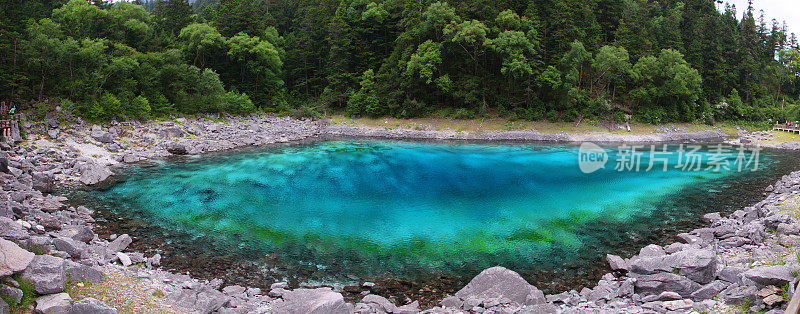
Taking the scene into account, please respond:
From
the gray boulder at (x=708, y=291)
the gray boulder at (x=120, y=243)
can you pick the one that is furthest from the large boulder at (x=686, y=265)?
the gray boulder at (x=120, y=243)

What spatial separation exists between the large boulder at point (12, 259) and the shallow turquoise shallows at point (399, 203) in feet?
17.1

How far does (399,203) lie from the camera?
1628cm

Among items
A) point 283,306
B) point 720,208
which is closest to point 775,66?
point 720,208

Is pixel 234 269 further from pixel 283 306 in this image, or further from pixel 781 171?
pixel 781 171

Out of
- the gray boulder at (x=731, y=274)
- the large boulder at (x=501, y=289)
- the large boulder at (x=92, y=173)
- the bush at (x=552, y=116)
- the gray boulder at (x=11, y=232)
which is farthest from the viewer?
the bush at (x=552, y=116)

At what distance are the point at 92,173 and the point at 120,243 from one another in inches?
369

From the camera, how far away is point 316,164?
79.2 ft

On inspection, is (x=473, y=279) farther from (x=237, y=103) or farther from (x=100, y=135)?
(x=237, y=103)

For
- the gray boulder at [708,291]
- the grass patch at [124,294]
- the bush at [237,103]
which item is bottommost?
the grass patch at [124,294]

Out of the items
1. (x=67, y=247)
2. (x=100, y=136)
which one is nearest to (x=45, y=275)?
(x=67, y=247)

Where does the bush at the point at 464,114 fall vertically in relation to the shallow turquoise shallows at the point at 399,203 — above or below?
above

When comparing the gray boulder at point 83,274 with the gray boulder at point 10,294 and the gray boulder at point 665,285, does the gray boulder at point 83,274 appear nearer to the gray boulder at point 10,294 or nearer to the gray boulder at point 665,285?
the gray boulder at point 10,294

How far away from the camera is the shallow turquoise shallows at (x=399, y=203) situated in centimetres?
1151

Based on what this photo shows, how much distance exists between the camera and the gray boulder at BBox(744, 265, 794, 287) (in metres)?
6.65
